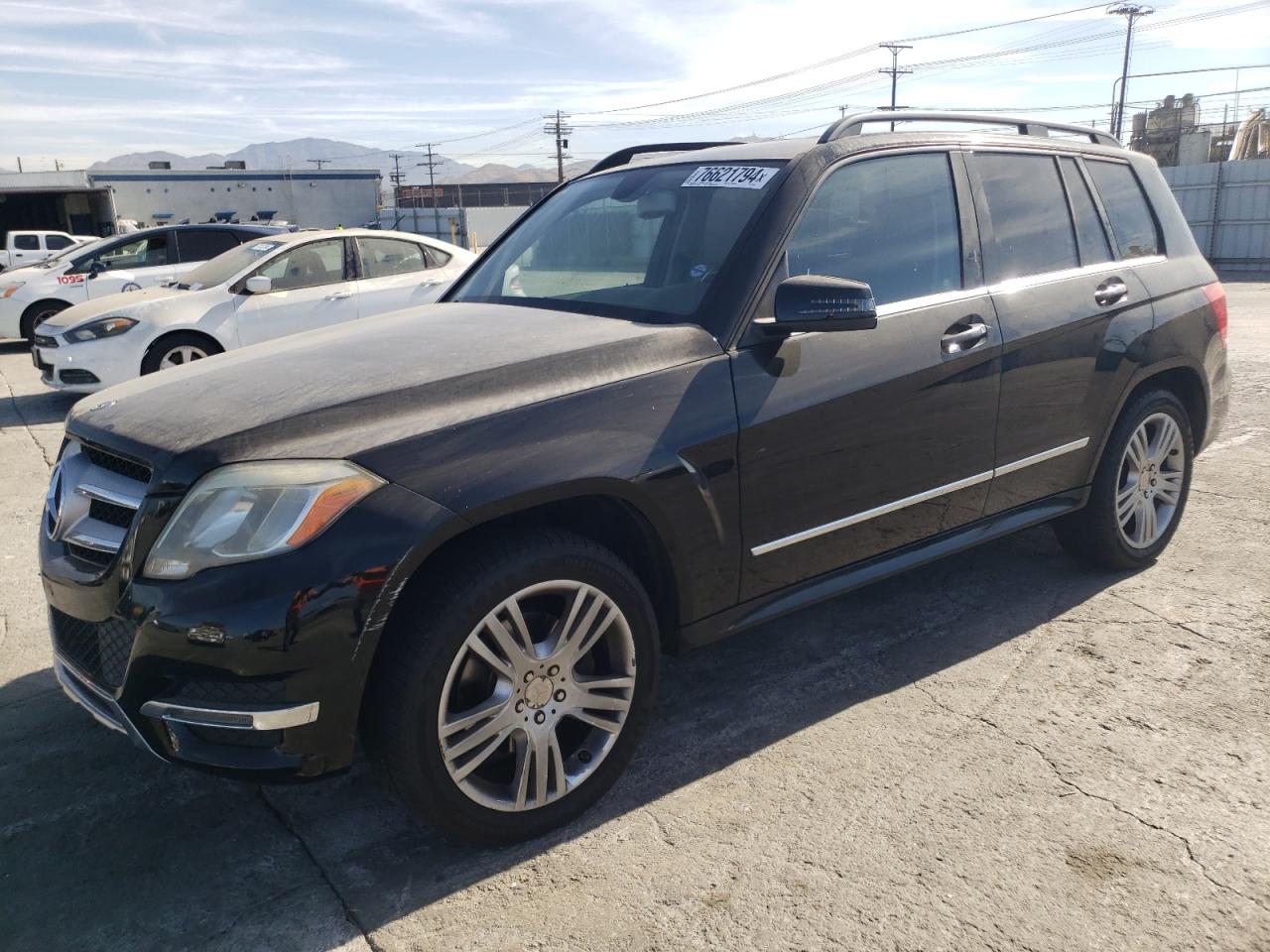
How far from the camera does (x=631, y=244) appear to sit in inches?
143

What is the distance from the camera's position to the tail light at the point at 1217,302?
4.65 m

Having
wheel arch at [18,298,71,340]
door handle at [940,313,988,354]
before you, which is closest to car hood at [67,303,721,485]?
door handle at [940,313,988,354]

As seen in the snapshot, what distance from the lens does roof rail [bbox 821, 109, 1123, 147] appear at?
138 inches

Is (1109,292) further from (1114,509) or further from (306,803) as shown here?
(306,803)

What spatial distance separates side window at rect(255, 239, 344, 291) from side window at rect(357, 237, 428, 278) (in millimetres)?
230

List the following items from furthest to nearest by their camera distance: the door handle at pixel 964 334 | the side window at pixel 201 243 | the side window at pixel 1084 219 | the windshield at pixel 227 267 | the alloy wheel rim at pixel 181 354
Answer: the side window at pixel 201 243, the windshield at pixel 227 267, the alloy wheel rim at pixel 181 354, the side window at pixel 1084 219, the door handle at pixel 964 334

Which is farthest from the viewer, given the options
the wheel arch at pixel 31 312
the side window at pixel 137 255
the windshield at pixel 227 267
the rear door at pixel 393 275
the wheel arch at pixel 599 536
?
the wheel arch at pixel 31 312

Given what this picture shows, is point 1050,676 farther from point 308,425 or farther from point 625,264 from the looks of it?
point 308,425

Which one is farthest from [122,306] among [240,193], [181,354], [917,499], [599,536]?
[240,193]

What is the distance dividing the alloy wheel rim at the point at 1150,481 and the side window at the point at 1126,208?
2.51 ft

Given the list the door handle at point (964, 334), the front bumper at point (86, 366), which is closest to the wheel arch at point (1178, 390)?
the door handle at point (964, 334)

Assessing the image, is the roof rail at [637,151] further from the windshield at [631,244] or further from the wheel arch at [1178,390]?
the wheel arch at [1178,390]

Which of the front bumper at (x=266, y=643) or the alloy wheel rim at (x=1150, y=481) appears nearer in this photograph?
the front bumper at (x=266, y=643)

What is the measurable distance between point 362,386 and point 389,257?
7.70 metres
